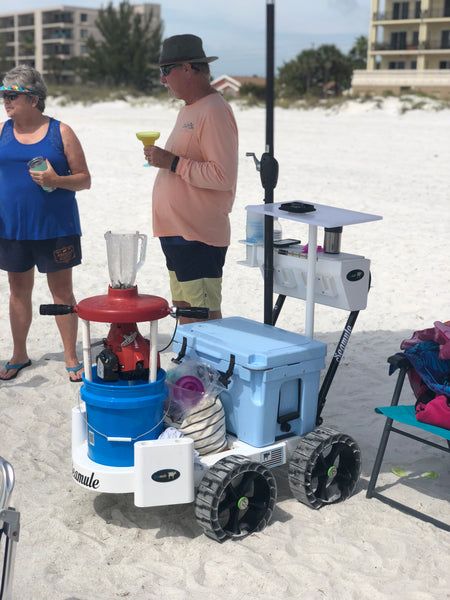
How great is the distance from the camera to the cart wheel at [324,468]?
3449 millimetres

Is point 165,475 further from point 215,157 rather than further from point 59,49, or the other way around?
point 59,49

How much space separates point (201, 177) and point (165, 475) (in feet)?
4.80

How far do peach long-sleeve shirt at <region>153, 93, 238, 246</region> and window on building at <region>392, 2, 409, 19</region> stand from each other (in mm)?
48909

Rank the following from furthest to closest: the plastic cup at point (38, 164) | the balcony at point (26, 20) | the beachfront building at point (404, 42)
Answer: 1. the balcony at point (26, 20)
2. the beachfront building at point (404, 42)
3. the plastic cup at point (38, 164)

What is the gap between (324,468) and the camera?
3.51 metres

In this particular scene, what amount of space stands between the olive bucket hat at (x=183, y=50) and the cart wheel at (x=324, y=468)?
184cm

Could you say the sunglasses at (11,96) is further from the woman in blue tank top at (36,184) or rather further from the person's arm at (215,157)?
the person's arm at (215,157)

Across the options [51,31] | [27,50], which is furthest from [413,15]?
[51,31]

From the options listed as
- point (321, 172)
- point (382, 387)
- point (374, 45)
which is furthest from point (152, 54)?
point (382, 387)

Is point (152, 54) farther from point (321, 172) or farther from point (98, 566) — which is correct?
point (98, 566)

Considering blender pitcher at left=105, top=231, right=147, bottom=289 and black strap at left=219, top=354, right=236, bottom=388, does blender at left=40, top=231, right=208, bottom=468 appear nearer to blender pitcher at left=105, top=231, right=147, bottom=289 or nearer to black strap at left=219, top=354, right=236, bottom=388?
blender pitcher at left=105, top=231, right=147, bottom=289

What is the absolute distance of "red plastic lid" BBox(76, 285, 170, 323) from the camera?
3.10 meters

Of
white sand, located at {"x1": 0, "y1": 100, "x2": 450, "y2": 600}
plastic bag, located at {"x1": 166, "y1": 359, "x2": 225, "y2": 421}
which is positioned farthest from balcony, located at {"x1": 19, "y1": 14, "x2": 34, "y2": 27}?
plastic bag, located at {"x1": 166, "y1": 359, "x2": 225, "y2": 421}

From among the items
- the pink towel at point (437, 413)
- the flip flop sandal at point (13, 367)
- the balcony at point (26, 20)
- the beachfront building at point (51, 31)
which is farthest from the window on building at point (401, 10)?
the balcony at point (26, 20)
